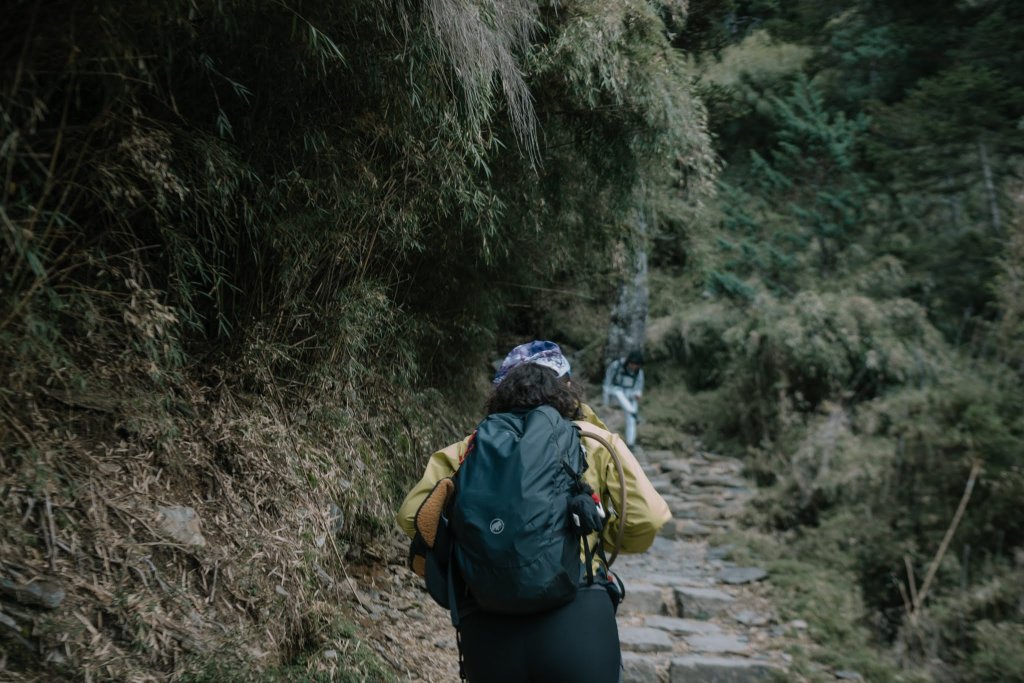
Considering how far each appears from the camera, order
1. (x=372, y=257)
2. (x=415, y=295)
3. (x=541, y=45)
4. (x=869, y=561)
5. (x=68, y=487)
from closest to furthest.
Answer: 1. (x=68, y=487)
2. (x=372, y=257)
3. (x=541, y=45)
4. (x=415, y=295)
5. (x=869, y=561)

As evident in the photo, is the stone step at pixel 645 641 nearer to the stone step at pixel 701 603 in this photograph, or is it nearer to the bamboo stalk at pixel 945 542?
the stone step at pixel 701 603

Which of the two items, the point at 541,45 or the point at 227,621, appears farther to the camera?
the point at 541,45

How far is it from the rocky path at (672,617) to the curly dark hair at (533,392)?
6.30 feet

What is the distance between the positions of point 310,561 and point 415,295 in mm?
2173

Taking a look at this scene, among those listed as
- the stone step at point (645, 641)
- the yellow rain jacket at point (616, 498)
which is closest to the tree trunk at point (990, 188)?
the stone step at point (645, 641)

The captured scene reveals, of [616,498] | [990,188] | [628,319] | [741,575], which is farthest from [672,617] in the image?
[628,319]

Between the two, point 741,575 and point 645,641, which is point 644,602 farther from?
point 741,575

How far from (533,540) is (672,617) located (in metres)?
4.14

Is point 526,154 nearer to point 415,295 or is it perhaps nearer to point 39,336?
point 415,295

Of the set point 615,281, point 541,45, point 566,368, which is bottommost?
point 566,368

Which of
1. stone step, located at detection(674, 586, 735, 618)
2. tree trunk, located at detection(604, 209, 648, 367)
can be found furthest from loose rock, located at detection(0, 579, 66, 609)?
tree trunk, located at detection(604, 209, 648, 367)

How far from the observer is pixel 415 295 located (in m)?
5.07

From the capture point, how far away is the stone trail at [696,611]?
4.31 meters

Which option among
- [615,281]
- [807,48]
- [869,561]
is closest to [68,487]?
[869,561]
